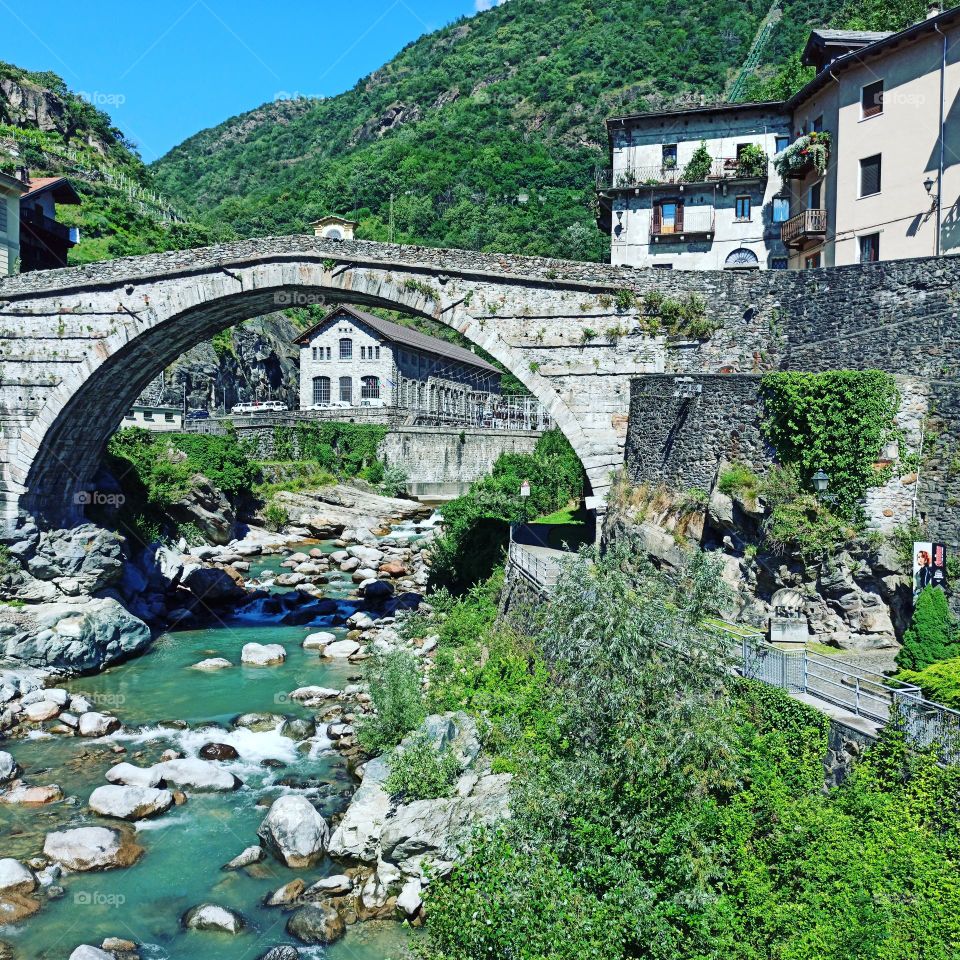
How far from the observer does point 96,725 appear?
17.2 meters

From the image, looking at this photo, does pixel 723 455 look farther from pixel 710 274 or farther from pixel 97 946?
pixel 97 946

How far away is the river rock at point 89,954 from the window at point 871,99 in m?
25.3

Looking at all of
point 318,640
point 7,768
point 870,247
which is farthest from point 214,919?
point 870,247

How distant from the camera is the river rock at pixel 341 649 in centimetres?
2252

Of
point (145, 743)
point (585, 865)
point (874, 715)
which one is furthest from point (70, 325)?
point (874, 715)

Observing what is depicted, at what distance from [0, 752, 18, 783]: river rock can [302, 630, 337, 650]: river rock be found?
8870 mm

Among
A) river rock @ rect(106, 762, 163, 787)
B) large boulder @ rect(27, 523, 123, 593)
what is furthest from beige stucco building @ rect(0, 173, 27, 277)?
river rock @ rect(106, 762, 163, 787)

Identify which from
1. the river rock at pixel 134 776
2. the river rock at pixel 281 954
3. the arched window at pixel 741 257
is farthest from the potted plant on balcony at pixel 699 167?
the river rock at pixel 281 954

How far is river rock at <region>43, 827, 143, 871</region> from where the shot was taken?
12227mm

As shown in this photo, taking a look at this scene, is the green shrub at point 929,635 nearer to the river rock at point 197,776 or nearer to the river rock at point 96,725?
the river rock at point 197,776

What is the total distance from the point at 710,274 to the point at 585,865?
13.8 meters

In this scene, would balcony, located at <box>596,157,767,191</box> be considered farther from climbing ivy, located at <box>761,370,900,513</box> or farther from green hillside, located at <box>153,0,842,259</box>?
green hillside, located at <box>153,0,842,259</box>

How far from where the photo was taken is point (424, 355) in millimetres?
61531

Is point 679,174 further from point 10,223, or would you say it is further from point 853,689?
point 853,689
